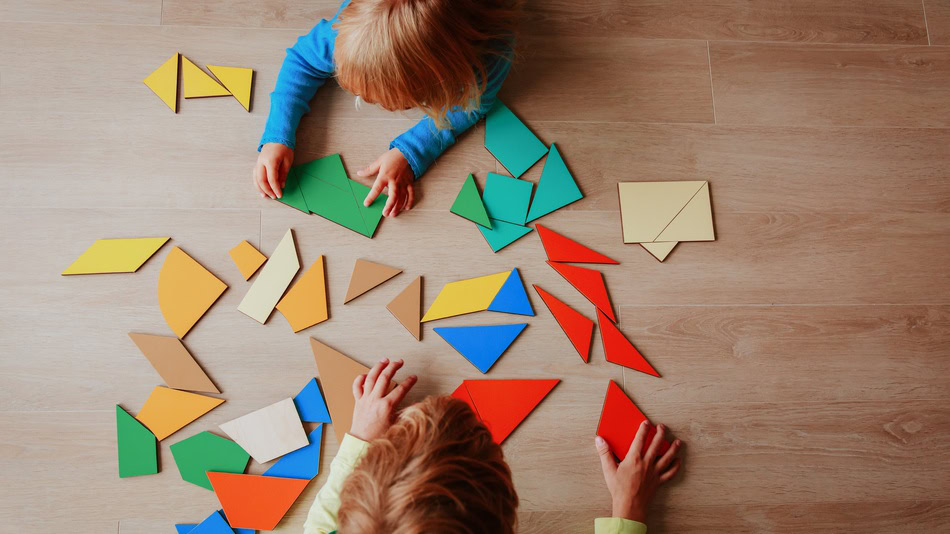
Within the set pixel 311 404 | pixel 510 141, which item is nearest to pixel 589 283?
pixel 510 141

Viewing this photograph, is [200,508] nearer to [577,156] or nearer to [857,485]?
[577,156]

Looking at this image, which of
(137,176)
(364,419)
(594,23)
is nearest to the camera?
(364,419)

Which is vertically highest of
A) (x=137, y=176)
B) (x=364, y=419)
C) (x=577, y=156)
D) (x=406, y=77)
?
(x=406, y=77)

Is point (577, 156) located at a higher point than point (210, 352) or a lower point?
higher

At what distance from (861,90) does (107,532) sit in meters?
1.60

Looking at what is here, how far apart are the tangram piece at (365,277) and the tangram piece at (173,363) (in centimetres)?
27

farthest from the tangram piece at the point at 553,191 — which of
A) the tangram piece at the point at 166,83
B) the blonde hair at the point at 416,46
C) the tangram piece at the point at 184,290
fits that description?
the tangram piece at the point at 166,83

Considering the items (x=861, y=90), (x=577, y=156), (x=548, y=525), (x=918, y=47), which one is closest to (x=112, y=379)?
(x=548, y=525)

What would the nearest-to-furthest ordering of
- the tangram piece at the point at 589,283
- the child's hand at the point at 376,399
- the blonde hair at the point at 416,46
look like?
1. the blonde hair at the point at 416,46
2. the child's hand at the point at 376,399
3. the tangram piece at the point at 589,283

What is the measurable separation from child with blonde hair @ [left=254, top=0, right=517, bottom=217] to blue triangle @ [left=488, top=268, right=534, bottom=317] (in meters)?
0.24

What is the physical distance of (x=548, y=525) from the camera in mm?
1042

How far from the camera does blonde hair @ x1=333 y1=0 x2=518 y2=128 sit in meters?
0.86

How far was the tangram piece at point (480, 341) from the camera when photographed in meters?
1.08

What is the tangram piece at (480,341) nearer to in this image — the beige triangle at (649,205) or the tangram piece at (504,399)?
the tangram piece at (504,399)
